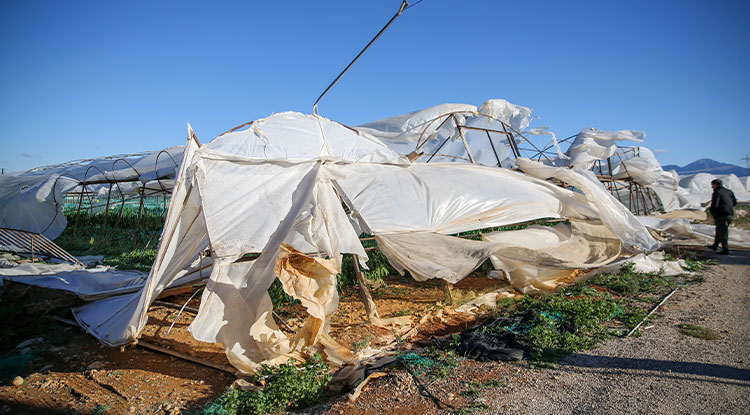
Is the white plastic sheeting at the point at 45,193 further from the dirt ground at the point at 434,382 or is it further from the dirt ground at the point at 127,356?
the dirt ground at the point at 434,382

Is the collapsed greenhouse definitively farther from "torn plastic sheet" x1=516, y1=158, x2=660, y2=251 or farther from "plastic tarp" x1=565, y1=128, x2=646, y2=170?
"plastic tarp" x1=565, y1=128, x2=646, y2=170

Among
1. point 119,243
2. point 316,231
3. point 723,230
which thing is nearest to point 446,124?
point 316,231

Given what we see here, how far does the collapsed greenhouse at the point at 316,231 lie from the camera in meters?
3.89

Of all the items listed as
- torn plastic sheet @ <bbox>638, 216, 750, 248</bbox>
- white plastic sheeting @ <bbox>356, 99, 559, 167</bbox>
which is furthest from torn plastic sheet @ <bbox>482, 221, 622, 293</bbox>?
torn plastic sheet @ <bbox>638, 216, 750, 248</bbox>

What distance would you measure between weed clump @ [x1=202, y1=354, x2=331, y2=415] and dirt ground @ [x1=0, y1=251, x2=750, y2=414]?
0.55 ft

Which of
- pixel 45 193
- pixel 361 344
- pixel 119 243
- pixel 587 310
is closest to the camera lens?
pixel 361 344

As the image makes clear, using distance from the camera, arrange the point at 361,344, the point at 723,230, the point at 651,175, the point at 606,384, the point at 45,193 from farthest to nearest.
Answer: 1. the point at 651,175
2. the point at 45,193
3. the point at 723,230
4. the point at 361,344
5. the point at 606,384

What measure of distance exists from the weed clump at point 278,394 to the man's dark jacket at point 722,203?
898 cm

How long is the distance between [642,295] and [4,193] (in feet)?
46.7

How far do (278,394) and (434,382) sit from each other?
47.0 inches

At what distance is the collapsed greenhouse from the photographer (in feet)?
12.8

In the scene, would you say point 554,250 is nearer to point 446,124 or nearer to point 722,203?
point 446,124

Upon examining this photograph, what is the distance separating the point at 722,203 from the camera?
8.71 m

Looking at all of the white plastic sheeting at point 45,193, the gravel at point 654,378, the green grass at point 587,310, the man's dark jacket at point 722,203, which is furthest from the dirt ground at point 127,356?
the man's dark jacket at point 722,203
